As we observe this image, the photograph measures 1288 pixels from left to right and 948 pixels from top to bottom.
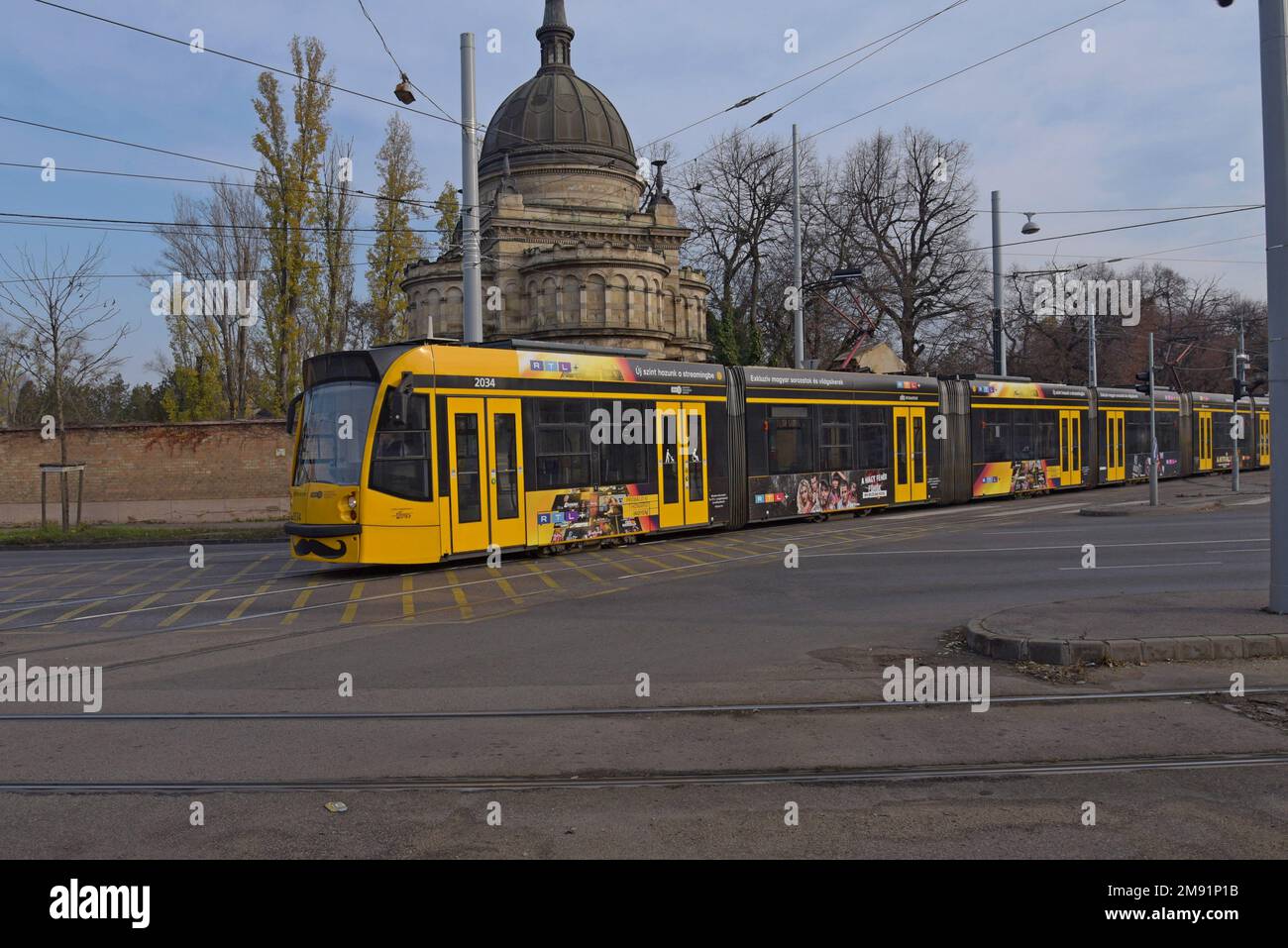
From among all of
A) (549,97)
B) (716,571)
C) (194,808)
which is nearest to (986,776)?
(194,808)

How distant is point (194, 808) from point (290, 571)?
11048 mm

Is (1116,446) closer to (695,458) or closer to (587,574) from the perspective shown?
(695,458)

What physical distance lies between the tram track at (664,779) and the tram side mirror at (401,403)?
856cm

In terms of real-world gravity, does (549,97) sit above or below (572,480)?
above

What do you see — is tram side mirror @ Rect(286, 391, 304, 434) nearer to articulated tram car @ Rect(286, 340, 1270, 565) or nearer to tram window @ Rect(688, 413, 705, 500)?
articulated tram car @ Rect(286, 340, 1270, 565)

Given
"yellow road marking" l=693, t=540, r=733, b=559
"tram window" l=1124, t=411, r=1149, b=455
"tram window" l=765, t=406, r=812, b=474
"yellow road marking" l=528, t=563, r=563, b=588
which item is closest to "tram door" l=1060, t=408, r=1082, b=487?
"tram window" l=1124, t=411, r=1149, b=455

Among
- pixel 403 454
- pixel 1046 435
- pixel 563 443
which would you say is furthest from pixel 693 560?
pixel 1046 435

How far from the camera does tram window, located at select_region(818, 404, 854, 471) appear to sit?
22250 millimetres

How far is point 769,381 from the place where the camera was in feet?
69.0

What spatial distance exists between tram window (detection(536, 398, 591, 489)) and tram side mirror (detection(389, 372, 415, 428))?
265 cm

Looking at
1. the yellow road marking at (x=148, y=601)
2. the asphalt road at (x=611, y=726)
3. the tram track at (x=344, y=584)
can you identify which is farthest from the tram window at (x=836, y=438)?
the yellow road marking at (x=148, y=601)

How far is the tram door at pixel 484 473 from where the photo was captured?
48.3 feet

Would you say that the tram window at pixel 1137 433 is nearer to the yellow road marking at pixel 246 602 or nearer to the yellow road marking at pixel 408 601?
the yellow road marking at pixel 408 601
